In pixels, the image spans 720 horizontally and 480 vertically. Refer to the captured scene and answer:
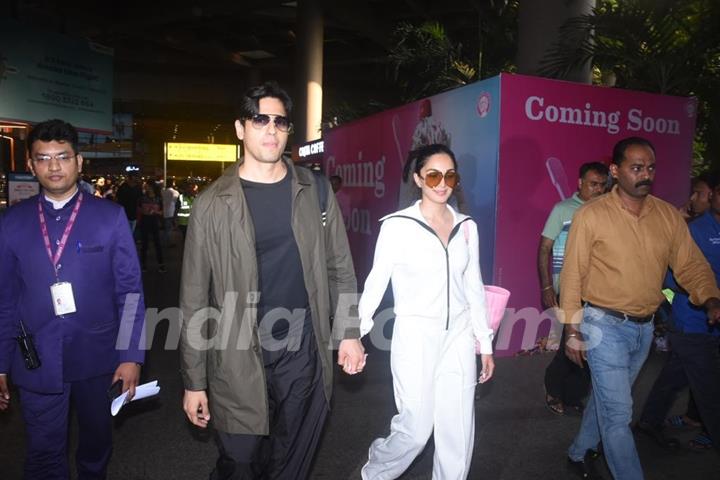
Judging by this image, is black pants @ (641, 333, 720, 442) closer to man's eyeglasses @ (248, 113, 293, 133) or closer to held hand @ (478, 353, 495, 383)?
held hand @ (478, 353, 495, 383)

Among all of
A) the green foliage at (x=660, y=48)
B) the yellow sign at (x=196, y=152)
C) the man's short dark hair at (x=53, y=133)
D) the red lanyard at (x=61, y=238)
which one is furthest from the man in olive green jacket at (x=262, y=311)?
the yellow sign at (x=196, y=152)

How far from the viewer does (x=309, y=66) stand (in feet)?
66.8

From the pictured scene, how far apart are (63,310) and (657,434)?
4.14 meters

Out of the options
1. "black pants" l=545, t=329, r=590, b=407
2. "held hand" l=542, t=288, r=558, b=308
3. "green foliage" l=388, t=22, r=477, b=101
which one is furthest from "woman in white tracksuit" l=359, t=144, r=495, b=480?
"green foliage" l=388, t=22, r=477, b=101

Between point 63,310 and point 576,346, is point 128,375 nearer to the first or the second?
point 63,310

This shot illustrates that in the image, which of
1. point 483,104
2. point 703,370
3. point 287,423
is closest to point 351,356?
point 287,423

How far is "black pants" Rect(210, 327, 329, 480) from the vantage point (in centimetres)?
285

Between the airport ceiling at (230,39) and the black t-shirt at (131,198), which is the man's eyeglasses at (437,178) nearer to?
the black t-shirt at (131,198)

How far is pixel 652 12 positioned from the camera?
7461 mm

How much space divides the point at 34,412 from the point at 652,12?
308 inches

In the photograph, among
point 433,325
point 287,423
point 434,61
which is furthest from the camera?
point 434,61

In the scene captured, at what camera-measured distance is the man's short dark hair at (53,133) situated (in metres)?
3.06

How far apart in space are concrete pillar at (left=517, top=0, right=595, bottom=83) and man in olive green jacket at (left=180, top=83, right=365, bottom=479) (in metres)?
6.50

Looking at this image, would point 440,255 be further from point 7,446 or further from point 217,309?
point 7,446
